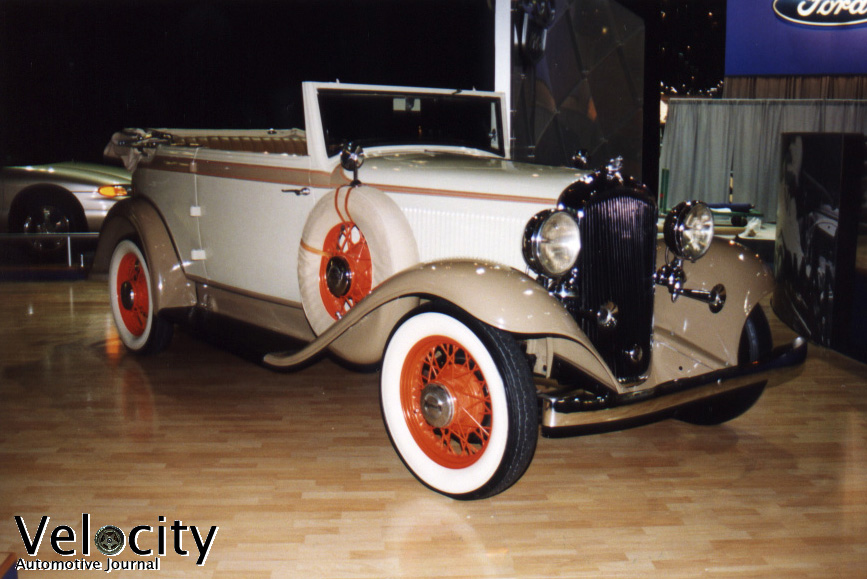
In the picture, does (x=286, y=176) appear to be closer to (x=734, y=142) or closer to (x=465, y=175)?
(x=465, y=175)

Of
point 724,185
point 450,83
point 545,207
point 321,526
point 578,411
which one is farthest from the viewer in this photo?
point 724,185

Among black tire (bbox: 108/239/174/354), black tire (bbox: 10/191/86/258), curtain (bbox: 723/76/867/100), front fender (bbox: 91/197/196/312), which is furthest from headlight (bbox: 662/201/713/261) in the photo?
curtain (bbox: 723/76/867/100)

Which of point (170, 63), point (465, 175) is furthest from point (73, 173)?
point (465, 175)

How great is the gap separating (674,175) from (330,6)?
10.6 m

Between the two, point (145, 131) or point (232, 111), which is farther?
point (232, 111)

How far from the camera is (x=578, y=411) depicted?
2252mm

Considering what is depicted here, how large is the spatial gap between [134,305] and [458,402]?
8.18 ft

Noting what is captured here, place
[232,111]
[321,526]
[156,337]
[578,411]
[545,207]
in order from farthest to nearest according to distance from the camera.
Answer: [232,111]
[156,337]
[545,207]
[321,526]
[578,411]

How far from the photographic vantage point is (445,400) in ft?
8.24

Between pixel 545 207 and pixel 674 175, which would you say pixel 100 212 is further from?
pixel 674 175

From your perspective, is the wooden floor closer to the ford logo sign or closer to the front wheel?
the front wheel

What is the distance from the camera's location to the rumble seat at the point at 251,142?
438 cm

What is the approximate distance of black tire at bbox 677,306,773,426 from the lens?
306 cm

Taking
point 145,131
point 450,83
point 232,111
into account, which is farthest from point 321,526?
point 232,111
